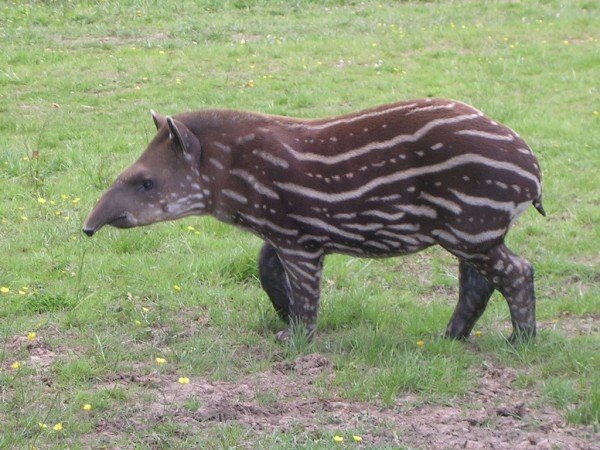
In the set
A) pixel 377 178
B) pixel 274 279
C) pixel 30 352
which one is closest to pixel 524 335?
pixel 377 178

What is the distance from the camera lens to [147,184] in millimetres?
6969

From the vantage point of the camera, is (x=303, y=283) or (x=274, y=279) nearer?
(x=303, y=283)

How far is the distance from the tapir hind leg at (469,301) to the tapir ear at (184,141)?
1.95 m

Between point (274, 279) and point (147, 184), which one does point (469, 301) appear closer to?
point (274, 279)

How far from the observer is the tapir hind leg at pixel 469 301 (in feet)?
23.4

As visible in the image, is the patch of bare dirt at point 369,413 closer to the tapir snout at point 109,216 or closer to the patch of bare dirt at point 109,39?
the tapir snout at point 109,216

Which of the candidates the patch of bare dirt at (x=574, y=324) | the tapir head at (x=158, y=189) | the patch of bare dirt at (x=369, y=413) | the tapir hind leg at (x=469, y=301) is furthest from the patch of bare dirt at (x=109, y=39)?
the patch of bare dirt at (x=369, y=413)

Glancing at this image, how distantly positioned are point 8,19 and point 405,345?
12.8m

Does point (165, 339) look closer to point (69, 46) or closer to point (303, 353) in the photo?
point (303, 353)

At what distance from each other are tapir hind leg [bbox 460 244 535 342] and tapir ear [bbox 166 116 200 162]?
6.36 feet

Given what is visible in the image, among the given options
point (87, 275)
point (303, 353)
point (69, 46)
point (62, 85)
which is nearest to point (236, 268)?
point (87, 275)

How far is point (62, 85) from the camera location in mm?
14367

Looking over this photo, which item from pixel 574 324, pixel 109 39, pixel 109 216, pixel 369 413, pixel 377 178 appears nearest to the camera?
pixel 369 413

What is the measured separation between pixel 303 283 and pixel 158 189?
1.13 meters
